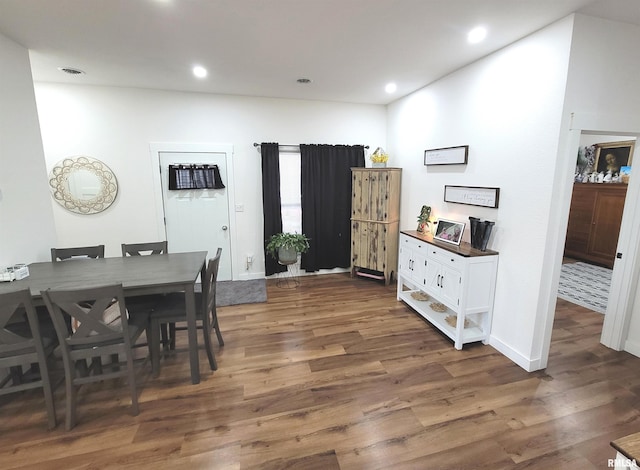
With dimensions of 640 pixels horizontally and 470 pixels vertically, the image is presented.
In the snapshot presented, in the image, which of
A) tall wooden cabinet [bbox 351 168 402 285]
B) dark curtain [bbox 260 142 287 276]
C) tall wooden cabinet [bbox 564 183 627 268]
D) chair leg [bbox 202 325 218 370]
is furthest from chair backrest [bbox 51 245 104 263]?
tall wooden cabinet [bbox 564 183 627 268]

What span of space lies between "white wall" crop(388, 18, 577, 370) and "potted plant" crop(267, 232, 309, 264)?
6.70ft

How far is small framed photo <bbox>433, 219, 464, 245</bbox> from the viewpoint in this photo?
10.3ft

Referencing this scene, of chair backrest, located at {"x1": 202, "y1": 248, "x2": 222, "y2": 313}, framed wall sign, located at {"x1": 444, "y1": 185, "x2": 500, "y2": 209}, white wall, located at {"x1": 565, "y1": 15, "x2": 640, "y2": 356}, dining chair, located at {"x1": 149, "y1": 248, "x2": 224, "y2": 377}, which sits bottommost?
dining chair, located at {"x1": 149, "y1": 248, "x2": 224, "y2": 377}

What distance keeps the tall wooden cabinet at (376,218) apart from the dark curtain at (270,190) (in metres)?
1.17

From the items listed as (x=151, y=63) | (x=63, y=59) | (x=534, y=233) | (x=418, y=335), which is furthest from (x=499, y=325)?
(x=63, y=59)

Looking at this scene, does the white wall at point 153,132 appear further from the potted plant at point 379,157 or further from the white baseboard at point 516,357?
the white baseboard at point 516,357

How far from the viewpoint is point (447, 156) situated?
342 centimetres

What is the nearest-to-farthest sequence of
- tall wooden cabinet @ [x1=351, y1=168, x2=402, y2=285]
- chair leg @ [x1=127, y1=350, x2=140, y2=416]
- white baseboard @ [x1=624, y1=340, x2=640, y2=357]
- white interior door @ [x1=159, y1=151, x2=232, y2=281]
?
chair leg @ [x1=127, y1=350, x2=140, y2=416] < white baseboard @ [x1=624, y1=340, x2=640, y2=357] < white interior door @ [x1=159, y1=151, x2=232, y2=281] < tall wooden cabinet @ [x1=351, y1=168, x2=402, y2=285]

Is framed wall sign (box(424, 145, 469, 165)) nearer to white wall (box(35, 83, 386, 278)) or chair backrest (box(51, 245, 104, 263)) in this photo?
white wall (box(35, 83, 386, 278))

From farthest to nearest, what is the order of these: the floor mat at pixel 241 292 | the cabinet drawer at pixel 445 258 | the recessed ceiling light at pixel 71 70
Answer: the floor mat at pixel 241 292 → the recessed ceiling light at pixel 71 70 → the cabinet drawer at pixel 445 258

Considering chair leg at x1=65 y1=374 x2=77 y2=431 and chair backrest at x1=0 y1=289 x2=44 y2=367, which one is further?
chair leg at x1=65 y1=374 x2=77 y2=431

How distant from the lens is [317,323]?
3389mm

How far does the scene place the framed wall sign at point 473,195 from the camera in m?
2.81

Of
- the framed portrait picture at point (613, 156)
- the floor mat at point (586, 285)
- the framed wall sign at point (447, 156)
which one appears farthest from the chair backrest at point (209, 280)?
the framed portrait picture at point (613, 156)
